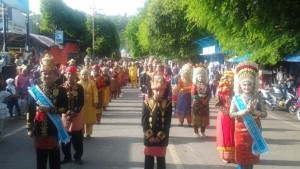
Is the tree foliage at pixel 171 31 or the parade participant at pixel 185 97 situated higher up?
the tree foliage at pixel 171 31

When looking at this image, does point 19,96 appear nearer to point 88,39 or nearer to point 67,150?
point 67,150

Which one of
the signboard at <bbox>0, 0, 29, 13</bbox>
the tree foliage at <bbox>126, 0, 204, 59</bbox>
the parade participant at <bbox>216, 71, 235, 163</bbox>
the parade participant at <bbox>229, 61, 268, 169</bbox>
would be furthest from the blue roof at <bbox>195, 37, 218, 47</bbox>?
the parade participant at <bbox>229, 61, 268, 169</bbox>

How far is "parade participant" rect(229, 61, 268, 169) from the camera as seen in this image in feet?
20.5

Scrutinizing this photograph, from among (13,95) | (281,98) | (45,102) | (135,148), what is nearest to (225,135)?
(135,148)

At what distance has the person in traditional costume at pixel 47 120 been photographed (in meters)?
5.89

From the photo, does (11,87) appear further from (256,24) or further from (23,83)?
(256,24)

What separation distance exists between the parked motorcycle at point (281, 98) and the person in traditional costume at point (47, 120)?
12.6m

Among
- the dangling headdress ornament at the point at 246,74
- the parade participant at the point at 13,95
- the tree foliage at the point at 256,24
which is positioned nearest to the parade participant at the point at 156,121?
the dangling headdress ornament at the point at 246,74

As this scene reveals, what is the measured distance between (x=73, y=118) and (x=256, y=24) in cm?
1025

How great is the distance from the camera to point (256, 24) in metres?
16.3

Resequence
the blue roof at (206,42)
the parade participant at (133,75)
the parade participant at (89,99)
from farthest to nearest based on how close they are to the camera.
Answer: the blue roof at (206,42)
the parade participant at (133,75)
the parade participant at (89,99)

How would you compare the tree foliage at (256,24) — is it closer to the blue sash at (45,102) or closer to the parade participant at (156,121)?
the parade participant at (156,121)

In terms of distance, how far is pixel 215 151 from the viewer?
9.30 meters

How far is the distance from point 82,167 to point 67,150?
1.50 feet
